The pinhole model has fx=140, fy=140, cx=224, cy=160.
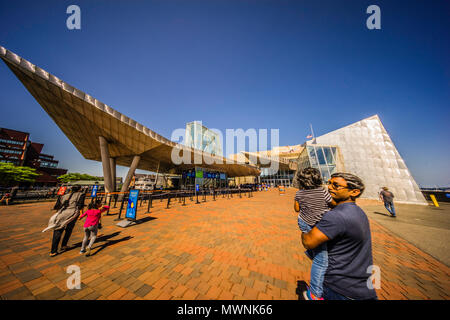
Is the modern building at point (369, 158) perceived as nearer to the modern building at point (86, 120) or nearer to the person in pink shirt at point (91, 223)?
the modern building at point (86, 120)

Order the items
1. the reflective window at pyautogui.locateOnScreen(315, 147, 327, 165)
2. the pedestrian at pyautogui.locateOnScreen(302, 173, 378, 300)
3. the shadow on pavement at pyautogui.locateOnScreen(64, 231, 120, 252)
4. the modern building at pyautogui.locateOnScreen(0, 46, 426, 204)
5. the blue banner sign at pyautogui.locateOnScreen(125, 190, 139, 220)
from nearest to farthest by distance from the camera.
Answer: the pedestrian at pyautogui.locateOnScreen(302, 173, 378, 300)
the shadow on pavement at pyautogui.locateOnScreen(64, 231, 120, 252)
the blue banner sign at pyautogui.locateOnScreen(125, 190, 139, 220)
the modern building at pyautogui.locateOnScreen(0, 46, 426, 204)
the reflective window at pyautogui.locateOnScreen(315, 147, 327, 165)

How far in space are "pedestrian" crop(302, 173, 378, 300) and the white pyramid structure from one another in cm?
2029

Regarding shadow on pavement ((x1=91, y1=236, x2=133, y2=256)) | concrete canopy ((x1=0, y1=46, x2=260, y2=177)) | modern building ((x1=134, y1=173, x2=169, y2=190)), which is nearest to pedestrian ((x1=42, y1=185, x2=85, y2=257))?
shadow on pavement ((x1=91, y1=236, x2=133, y2=256))

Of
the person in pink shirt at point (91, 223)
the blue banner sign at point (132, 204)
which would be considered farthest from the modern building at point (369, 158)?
the person in pink shirt at point (91, 223)

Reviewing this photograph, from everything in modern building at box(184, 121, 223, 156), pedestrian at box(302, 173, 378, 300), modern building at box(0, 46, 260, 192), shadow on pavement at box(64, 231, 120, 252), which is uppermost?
modern building at box(184, 121, 223, 156)

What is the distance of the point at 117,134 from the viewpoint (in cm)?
1330

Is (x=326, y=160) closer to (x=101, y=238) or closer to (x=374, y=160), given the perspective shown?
(x=374, y=160)

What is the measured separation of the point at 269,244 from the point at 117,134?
51.0ft

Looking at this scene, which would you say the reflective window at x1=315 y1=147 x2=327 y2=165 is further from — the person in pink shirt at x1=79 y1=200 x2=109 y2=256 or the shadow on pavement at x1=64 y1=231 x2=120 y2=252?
the person in pink shirt at x1=79 y1=200 x2=109 y2=256

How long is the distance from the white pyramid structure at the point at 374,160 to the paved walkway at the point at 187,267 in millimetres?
15538

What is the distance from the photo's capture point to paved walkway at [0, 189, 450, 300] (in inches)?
89.4
